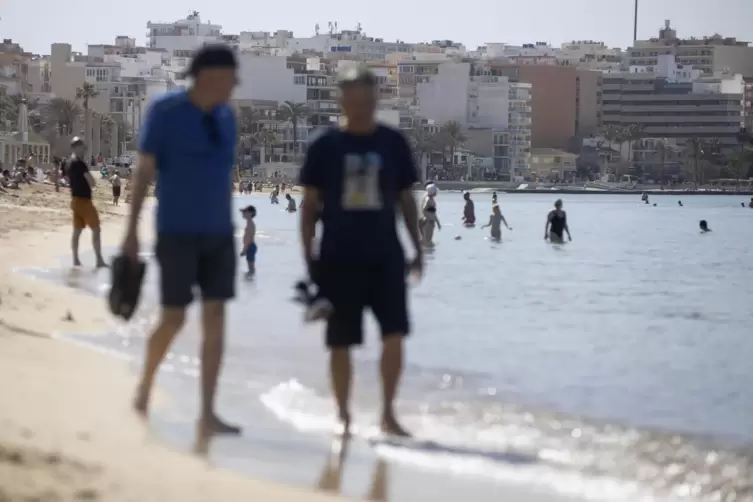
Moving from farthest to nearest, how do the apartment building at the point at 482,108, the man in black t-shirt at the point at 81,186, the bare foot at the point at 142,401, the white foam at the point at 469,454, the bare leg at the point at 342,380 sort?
the apartment building at the point at 482,108, the man in black t-shirt at the point at 81,186, the bare foot at the point at 142,401, the bare leg at the point at 342,380, the white foam at the point at 469,454

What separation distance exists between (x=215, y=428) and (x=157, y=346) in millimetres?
432

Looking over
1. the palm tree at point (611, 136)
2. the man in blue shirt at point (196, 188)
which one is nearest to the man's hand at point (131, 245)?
the man in blue shirt at point (196, 188)

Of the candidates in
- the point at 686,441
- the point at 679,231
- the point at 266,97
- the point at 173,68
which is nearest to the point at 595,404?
the point at 686,441

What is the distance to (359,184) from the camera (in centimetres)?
617

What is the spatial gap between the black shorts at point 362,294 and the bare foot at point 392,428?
1.32ft

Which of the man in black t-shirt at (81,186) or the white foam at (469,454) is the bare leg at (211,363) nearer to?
the white foam at (469,454)

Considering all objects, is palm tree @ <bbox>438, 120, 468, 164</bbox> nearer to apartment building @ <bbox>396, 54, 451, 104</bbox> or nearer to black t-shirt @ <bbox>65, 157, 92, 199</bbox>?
apartment building @ <bbox>396, 54, 451, 104</bbox>

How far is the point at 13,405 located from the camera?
6.11 m

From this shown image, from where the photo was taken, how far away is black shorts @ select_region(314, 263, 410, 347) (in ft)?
20.4

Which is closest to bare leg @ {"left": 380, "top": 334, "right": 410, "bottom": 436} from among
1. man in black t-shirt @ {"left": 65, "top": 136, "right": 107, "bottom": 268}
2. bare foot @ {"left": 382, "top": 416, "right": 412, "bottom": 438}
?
bare foot @ {"left": 382, "top": 416, "right": 412, "bottom": 438}

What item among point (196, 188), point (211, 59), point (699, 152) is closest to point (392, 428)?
point (196, 188)

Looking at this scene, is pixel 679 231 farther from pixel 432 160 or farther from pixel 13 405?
pixel 432 160

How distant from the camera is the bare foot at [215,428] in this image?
6.27 m

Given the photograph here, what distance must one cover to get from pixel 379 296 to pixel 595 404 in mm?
2399
